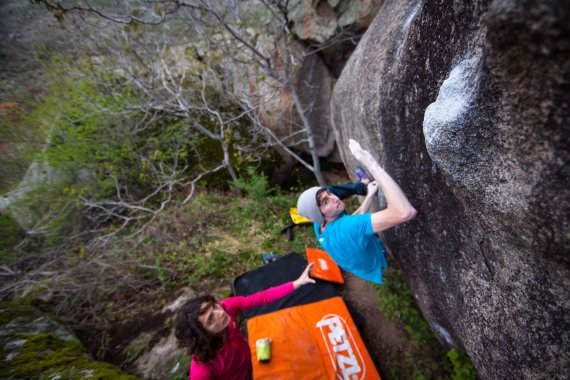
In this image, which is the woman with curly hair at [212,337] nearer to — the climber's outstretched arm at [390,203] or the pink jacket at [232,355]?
the pink jacket at [232,355]

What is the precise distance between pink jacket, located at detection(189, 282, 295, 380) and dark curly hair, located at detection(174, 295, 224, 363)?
77mm

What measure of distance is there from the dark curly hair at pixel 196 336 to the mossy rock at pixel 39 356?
3.51ft

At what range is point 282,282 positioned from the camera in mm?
4164

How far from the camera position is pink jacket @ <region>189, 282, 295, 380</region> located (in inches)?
76.0

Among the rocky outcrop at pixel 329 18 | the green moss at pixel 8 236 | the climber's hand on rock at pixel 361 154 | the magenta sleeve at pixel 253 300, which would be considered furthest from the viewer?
the rocky outcrop at pixel 329 18

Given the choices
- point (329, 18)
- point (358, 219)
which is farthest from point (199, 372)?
point (329, 18)

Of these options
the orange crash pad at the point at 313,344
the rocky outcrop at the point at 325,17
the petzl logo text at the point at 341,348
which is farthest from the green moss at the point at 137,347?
the rocky outcrop at the point at 325,17

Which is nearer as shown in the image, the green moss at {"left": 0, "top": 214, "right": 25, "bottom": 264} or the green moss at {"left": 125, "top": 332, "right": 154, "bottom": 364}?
the green moss at {"left": 125, "top": 332, "right": 154, "bottom": 364}

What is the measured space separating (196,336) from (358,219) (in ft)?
5.77

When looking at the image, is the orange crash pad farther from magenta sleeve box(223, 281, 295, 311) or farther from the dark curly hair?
the dark curly hair

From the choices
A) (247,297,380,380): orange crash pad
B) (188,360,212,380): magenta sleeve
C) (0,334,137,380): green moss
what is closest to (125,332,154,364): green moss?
(0,334,137,380): green moss

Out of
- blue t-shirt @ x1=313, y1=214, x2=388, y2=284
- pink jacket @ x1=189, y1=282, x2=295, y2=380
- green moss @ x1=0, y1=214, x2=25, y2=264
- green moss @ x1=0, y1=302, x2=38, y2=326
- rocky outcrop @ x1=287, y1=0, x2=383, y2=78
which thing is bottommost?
pink jacket @ x1=189, y1=282, x2=295, y2=380

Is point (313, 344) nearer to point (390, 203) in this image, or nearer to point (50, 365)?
point (390, 203)

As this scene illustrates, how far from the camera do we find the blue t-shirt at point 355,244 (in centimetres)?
193
